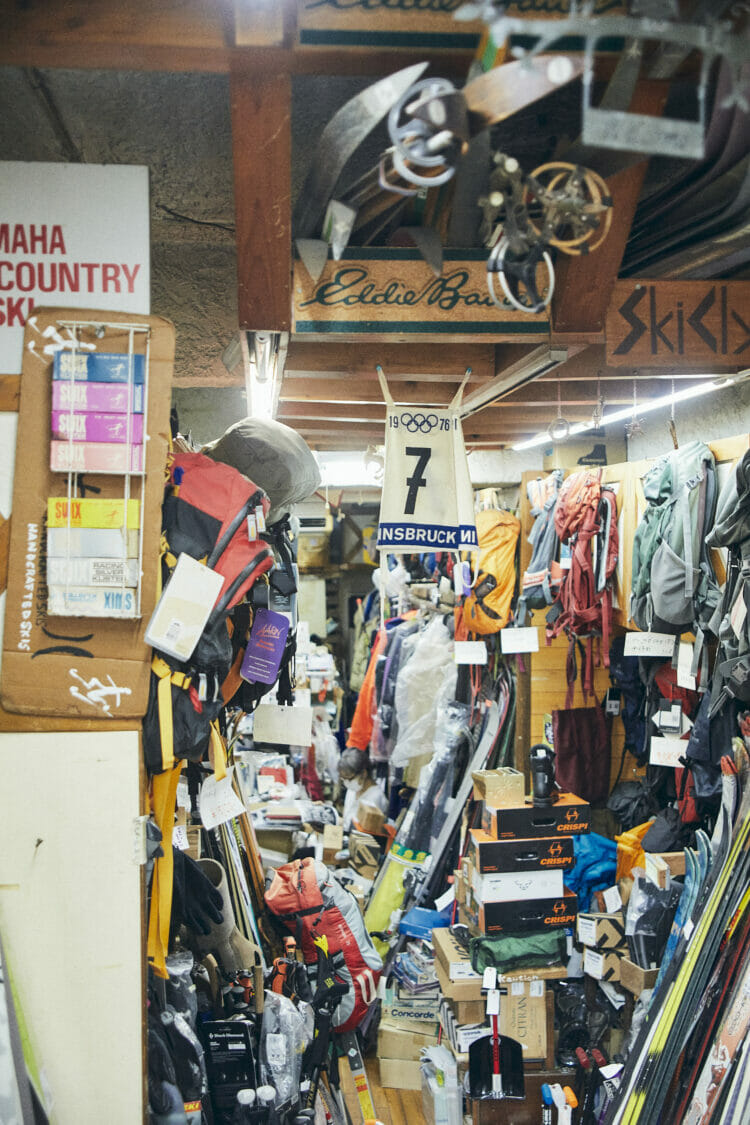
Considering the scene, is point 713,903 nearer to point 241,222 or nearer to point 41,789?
point 41,789

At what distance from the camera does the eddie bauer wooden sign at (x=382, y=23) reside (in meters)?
1.81

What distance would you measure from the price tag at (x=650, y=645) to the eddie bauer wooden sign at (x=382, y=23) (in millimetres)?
3211

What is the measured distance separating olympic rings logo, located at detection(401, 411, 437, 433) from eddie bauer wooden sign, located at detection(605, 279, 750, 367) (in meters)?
1.05

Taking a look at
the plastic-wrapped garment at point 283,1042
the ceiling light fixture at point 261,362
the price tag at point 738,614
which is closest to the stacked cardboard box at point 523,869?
the plastic-wrapped garment at point 283,1042

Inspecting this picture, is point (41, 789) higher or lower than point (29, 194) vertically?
lower

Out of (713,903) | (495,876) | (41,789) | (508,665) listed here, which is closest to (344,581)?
(508,665)

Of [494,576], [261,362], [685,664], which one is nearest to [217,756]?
[261,362]

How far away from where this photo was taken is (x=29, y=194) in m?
2.24

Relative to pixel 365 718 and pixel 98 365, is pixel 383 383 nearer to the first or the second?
pixel 98 365

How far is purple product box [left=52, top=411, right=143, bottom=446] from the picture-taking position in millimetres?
2215

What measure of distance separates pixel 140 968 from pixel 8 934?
36cm

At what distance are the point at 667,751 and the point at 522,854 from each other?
99 centimetres

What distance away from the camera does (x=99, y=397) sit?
7.36ft

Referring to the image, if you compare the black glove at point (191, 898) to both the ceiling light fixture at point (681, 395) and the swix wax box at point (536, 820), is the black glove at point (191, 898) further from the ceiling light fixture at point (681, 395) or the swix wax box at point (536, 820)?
the ceiling light fixture at point (681, 395)
